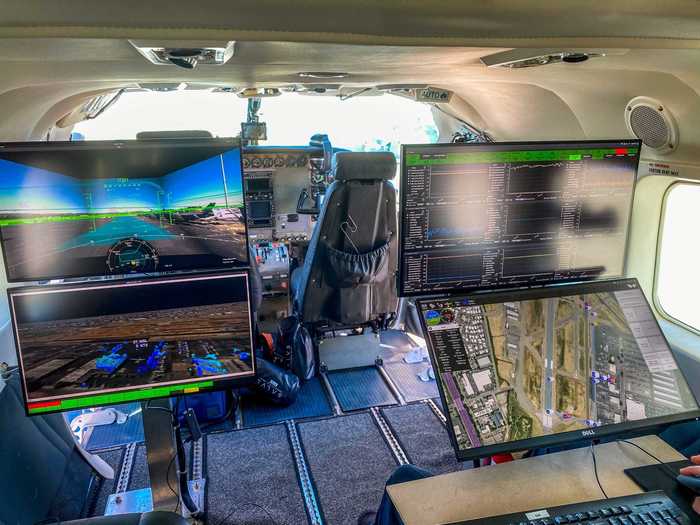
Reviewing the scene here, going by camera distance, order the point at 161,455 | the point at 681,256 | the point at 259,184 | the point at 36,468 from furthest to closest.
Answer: the point at 259,184 < the point at 681,256 < the point at 36,468 < the point at 161,455

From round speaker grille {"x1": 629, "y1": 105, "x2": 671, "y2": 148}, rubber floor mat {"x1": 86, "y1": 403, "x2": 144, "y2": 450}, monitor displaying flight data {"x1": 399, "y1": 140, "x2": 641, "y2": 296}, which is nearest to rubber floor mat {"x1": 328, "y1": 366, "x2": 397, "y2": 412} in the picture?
→ rubber floor mat {"x1": 86, "y1": 403, "x2": 144, "y2": 450}

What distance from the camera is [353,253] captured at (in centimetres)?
323

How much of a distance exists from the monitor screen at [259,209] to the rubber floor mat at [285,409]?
163 centimetres

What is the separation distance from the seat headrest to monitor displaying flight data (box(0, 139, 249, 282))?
1326 mm

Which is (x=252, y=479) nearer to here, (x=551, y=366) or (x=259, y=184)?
(x=551, y=366)

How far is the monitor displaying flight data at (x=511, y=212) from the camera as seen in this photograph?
144cm

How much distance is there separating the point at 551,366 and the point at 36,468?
6.92ft

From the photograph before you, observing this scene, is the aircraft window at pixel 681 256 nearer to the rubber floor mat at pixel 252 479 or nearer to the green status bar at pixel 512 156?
the green status bar at pixel 512 156

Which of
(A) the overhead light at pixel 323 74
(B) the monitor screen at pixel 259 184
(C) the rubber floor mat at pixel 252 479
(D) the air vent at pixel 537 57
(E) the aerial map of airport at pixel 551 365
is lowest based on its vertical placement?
(C) the rubber floor mat at pixel 252 479

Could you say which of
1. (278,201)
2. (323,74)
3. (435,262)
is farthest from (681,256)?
(278,201)

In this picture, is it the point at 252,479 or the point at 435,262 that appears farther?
the point at 252,479

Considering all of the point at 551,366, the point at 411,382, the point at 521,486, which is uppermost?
the point at 551,366

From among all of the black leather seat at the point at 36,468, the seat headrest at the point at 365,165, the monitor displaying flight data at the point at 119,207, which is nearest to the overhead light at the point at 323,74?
the seat headrest at the point at 365,165

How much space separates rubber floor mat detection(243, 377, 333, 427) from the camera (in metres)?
3.31
